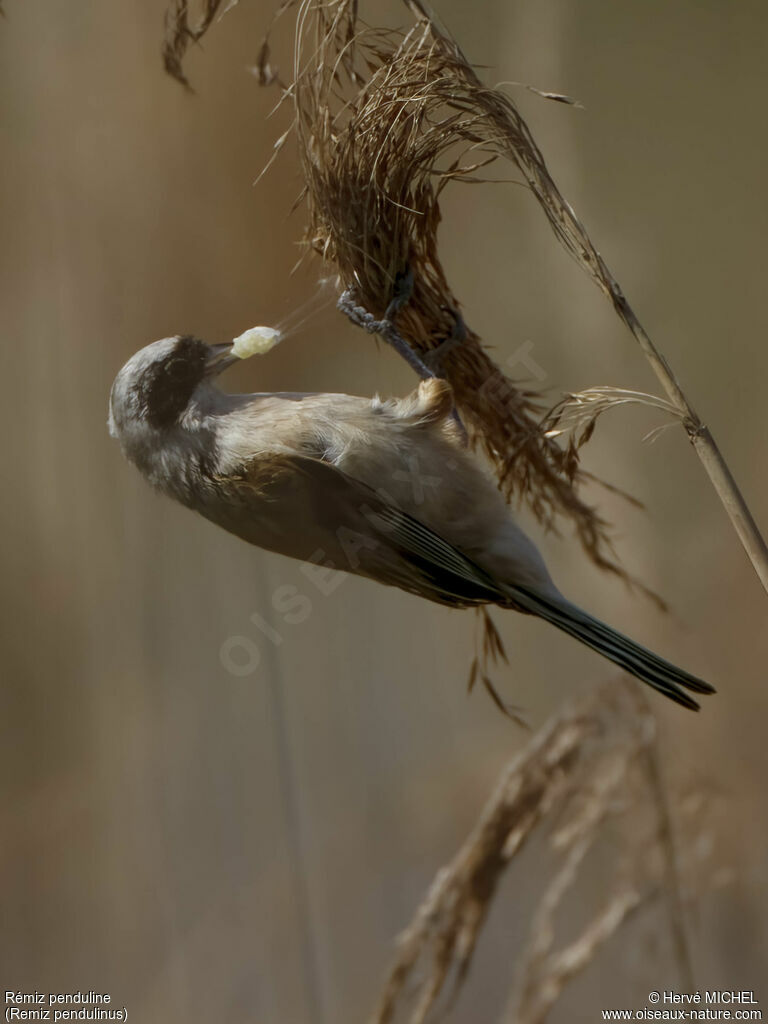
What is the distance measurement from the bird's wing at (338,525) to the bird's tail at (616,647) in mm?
37

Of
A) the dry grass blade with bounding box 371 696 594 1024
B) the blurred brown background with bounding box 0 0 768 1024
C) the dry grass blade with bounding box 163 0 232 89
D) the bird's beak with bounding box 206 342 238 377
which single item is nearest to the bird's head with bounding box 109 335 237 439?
the bird's beak with bounding box 206 342 238 377

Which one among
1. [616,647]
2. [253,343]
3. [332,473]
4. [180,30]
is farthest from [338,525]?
[180,30]

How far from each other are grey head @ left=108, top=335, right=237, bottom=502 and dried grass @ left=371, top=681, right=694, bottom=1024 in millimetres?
575

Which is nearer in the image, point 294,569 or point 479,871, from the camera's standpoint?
point 479,871

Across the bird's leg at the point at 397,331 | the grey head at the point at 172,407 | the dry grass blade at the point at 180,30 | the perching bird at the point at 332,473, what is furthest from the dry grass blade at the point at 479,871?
the dry grass blade at the point at 180,30

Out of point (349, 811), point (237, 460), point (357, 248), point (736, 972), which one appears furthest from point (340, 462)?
point (736, 972)

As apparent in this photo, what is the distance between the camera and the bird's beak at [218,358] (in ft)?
3.53

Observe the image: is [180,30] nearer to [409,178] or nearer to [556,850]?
[409,178]

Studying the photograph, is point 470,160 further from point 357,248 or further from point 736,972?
point 736,972

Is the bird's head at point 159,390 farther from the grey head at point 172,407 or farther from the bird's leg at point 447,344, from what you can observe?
the bird's leg at point 447,344

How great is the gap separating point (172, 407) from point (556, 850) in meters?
0.86

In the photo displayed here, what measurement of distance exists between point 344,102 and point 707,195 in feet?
2.15

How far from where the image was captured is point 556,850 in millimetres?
1317

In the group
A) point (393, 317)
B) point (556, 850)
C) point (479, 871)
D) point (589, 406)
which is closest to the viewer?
point (589, 406)
